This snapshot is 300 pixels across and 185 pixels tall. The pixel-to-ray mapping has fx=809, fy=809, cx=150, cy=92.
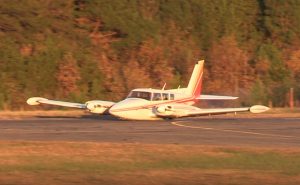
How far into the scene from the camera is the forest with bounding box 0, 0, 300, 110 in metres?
49.3

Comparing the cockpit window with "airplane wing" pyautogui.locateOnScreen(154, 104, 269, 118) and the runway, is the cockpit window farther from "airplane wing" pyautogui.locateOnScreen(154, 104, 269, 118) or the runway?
the runway

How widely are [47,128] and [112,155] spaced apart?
1009 cm

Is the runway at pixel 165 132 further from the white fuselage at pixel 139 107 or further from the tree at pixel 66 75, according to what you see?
the tree at pixel 66 75

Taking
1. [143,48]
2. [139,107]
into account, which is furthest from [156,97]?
[143,48]

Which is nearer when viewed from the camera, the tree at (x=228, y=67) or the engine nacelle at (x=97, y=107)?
the engine nacelle at (x=97, y=107)

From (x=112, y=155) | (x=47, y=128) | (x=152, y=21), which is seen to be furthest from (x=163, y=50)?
(x=112, y=155)

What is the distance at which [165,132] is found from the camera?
26.0m

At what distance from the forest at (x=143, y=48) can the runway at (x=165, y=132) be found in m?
15.1

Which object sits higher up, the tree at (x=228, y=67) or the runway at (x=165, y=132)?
the tree at (x=228, y=67)

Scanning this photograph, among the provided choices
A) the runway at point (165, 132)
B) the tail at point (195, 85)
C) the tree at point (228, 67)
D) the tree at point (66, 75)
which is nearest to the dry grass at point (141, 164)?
the runway at point (165, 132)

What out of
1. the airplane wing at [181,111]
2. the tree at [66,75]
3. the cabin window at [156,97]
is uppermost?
the tree at [66,75]

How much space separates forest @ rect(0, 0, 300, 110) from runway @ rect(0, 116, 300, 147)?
15127 mm

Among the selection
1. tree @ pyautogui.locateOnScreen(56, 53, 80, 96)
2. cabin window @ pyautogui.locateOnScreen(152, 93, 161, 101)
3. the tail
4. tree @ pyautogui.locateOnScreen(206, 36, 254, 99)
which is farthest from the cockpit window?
tree @ pyautogui.locateOnScreen(206, 36, 254, 99)

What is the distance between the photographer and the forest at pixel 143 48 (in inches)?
1943
